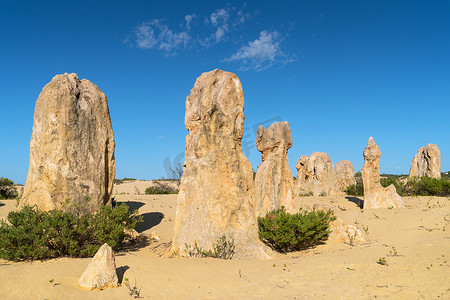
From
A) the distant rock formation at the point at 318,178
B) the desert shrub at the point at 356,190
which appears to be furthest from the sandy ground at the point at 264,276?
the distant rock formation at the point at 318,178

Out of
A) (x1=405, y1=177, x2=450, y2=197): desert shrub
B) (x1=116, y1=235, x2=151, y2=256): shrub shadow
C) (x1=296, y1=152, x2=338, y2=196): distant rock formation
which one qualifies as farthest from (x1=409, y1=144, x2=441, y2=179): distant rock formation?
(x1=116, y1=235, x2=151, y2=256): shrub shadow

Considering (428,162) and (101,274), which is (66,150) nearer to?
(101,274)

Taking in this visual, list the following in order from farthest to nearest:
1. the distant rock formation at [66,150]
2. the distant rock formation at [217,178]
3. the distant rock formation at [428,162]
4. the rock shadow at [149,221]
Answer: the distant rock formation at [428,162]
the rock shadow at [149,221]
the distant rock formation at [66,150]
the distant rock formation at [217,178]

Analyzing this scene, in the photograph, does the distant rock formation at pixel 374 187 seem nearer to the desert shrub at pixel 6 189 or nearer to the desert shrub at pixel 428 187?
the desert shrub at pixel 428 187

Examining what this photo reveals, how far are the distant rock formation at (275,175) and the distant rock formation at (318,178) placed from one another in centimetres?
1448

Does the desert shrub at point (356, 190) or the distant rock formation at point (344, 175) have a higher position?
the distant rock formation at point (344, 175)

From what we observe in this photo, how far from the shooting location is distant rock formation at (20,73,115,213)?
7.65 metres

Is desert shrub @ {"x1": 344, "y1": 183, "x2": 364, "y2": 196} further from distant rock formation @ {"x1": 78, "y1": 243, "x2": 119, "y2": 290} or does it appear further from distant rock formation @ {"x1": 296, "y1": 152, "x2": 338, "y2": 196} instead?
distant rock formation @ {"x1": 78, "y1": 243, "x2": 119, "y2": 290}

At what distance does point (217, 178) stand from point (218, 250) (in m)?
1.66

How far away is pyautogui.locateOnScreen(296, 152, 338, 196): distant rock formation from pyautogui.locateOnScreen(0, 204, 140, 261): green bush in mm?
21556

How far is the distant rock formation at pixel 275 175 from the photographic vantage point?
40.2 ft

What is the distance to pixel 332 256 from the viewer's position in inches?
295

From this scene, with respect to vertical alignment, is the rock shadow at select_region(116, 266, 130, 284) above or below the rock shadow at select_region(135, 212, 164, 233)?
below

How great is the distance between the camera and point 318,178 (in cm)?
2714
